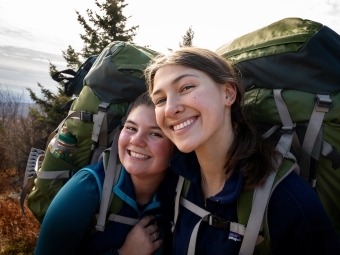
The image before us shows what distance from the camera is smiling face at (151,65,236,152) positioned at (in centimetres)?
198

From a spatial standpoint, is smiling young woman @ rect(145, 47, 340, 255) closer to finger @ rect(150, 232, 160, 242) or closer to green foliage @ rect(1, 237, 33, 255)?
finger @ rect(150, 232, 160, 242)

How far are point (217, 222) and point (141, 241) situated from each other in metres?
0.75

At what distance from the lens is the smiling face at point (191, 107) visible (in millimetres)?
1980

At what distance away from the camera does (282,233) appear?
1.84 metres

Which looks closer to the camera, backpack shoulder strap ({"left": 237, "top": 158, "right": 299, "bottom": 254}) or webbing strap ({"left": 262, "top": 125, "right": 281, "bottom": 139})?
backpack shoulder strap ({"left": 237, "top": 158, "right": 299, "bottom": 254})

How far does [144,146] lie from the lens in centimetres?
251

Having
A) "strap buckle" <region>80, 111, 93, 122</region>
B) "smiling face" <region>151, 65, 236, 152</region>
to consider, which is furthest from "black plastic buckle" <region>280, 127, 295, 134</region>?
"strap buckle" <region>80, 111, 93, 122</region>

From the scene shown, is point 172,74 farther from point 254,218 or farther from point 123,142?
point 254,218

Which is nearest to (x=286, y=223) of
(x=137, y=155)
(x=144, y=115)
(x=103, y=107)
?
(x=137, y=155)

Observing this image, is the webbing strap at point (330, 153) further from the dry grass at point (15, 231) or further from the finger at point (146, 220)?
the dry grass at point (15, 231)

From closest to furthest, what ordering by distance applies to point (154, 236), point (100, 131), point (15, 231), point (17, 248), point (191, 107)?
point (191, 107)
point (154, 236)
point (100, 131)
point (17, 248)
point (15, 231)

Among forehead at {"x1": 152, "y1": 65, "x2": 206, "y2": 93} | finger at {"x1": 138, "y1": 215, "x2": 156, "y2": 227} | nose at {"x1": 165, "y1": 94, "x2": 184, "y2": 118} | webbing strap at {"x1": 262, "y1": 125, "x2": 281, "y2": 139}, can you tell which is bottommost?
finger at {"x1": 138, "y1": 215, "x2": 156, "y2": 227}

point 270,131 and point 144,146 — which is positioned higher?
point 270,131

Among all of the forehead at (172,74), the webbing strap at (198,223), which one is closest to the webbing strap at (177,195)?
the webbing strap at (198,223)
